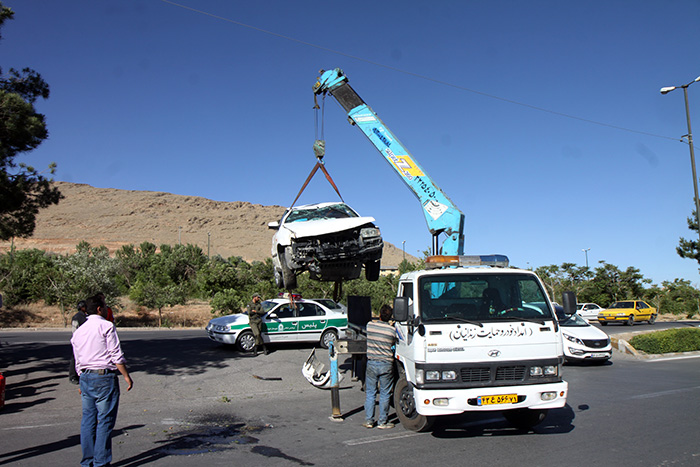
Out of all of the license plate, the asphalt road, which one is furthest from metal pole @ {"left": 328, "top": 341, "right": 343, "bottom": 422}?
the license plate

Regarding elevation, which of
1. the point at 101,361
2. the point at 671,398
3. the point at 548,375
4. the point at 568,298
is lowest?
the point at 671,398

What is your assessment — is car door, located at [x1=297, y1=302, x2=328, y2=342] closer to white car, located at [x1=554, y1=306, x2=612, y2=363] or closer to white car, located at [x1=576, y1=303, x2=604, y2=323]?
white car, located at [x1=554, y1=306, x2=612, y2=363]

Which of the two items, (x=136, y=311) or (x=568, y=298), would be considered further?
(x=136, y=311)

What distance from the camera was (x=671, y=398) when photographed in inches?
362

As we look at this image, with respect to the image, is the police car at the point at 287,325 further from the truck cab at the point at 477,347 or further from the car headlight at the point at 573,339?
the truck cab at the point at 477,347

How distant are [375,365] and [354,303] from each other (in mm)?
2976

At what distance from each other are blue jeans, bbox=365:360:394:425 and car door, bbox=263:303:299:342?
7863 millimetres

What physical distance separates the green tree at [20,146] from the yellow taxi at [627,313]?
111ft

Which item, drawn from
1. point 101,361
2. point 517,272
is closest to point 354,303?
point 517,272

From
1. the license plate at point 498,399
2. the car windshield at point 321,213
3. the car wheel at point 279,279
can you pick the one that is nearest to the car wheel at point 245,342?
the car wheel at point 279,279

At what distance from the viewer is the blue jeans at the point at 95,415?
198 inches

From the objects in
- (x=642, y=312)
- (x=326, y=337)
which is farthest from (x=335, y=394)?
(x=642, y=312)

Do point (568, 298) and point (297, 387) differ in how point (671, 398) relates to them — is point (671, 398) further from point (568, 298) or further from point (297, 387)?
point (297, 387)

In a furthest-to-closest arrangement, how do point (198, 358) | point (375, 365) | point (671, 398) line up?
point (198, 358), point (671, 398), point (375, 365)
